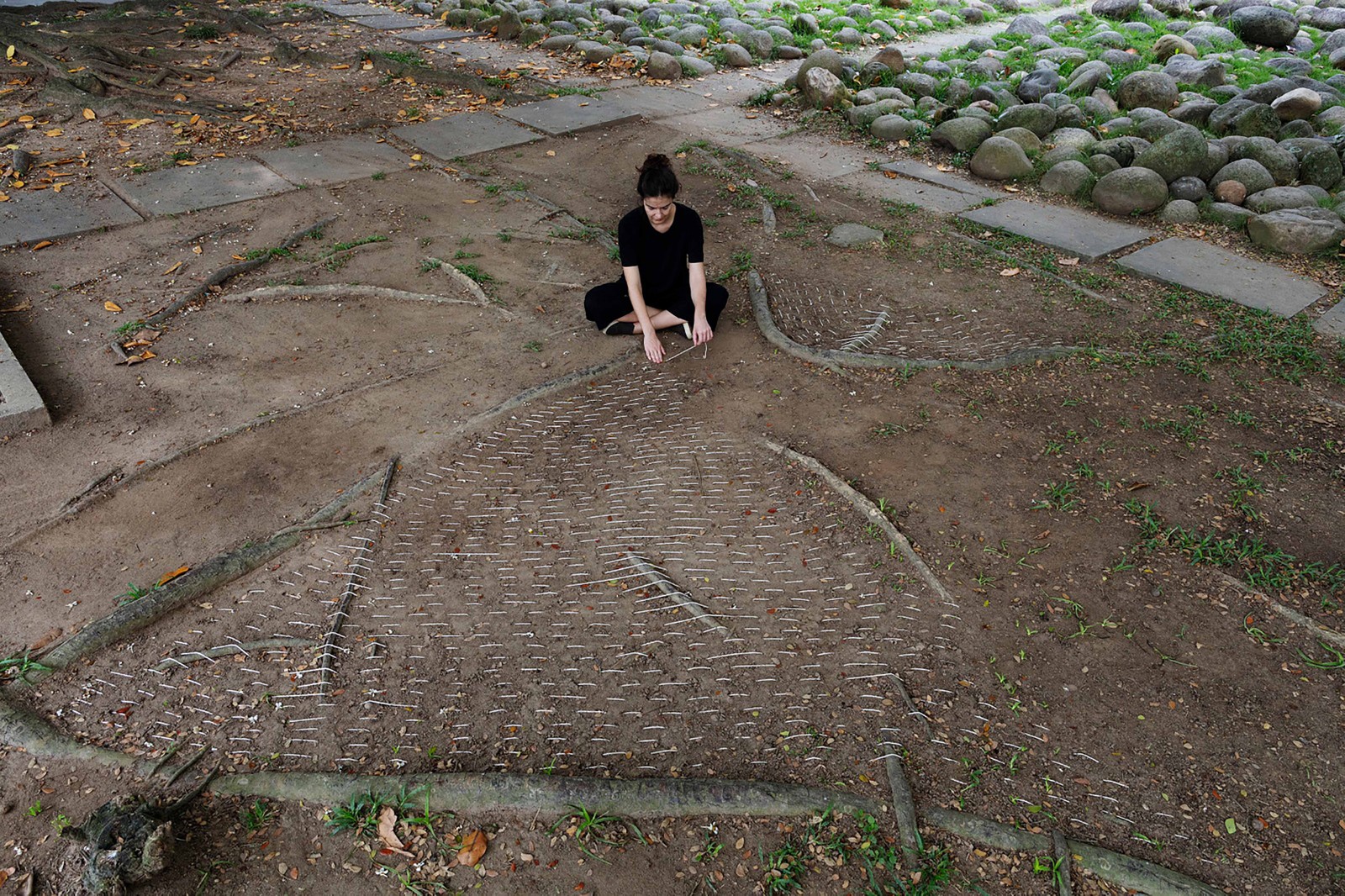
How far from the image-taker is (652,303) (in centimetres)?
426

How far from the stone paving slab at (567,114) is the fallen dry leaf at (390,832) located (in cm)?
616

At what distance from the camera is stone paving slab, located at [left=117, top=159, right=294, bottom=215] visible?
18.6 ft

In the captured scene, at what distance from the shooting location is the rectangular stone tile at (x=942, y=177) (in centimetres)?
615

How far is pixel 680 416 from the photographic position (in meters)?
3.72

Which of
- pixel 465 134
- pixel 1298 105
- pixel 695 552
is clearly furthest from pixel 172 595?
pixel 1298 105

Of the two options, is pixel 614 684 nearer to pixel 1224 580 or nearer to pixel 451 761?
pixel 451 761

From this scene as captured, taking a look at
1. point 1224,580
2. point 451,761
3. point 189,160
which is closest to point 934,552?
point 1224,580

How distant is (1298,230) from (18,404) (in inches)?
270

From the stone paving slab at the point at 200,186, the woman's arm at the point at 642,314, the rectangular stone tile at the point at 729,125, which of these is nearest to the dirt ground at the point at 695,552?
the woman's arm at the point at 642,314

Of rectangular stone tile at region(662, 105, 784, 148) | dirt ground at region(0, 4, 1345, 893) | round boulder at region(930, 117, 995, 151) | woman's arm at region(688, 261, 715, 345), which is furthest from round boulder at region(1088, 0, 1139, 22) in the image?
woman's arm at region(688, 261, 715, 345)

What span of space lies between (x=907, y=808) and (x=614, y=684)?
2.88ft

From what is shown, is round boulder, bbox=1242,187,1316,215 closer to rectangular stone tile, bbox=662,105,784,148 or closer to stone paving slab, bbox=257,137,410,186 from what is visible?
rectangular stone tile, bbox=662,105,784,148

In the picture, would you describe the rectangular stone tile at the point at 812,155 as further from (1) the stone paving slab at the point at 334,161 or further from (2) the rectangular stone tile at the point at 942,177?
(1) the stone paving slab at the point at 334,161

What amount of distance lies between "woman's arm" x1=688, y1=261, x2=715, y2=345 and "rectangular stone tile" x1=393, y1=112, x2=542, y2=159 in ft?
11.2
